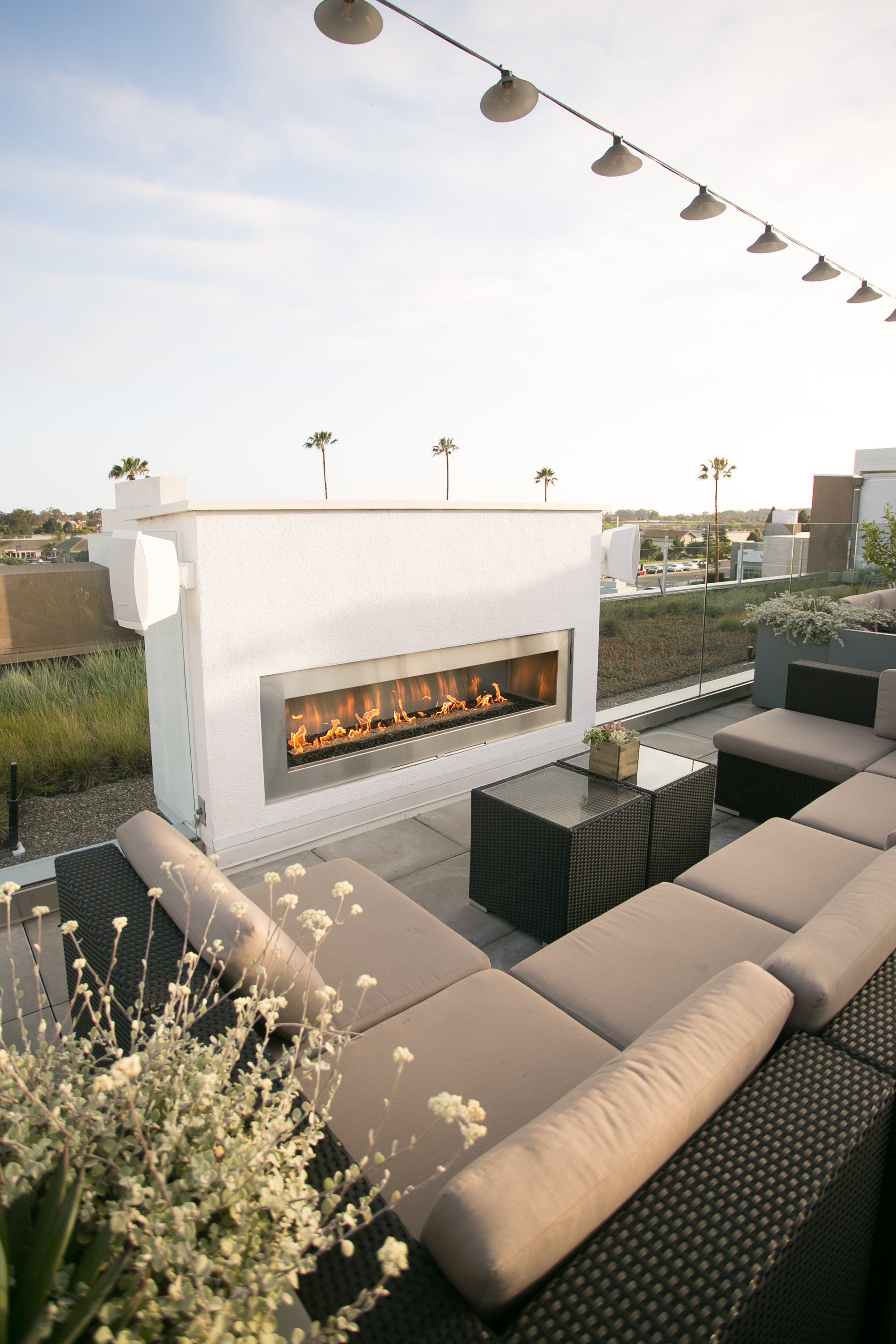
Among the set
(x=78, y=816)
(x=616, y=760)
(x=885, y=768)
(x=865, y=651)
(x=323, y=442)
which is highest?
(x=323, y=442)

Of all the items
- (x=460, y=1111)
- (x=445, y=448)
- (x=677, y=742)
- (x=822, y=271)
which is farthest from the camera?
(x=445, y=448)

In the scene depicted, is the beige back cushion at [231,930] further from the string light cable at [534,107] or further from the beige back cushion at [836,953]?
the string light cable at [534,107]

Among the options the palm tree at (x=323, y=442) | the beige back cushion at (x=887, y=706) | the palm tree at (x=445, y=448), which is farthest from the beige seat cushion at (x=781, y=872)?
the palm tree at (x=445, y=448)

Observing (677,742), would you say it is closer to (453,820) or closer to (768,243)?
(453,820)

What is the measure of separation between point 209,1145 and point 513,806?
2069 millimetres

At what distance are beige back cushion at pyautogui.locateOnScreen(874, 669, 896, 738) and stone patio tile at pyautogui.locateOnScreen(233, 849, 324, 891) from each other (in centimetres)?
312

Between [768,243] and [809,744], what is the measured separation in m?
3.40

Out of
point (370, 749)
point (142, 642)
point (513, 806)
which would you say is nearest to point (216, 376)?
point (142, 642)

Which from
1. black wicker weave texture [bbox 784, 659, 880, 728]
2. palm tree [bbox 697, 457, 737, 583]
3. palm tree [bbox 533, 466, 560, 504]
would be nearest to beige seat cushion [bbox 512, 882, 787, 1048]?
black wicker weave texture [bbox 784, 659, 880, 728]

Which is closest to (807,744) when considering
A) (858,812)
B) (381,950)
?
(858,812)

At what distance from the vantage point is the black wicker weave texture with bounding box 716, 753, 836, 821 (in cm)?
370

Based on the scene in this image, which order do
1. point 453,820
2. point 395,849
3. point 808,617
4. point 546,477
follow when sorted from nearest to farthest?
point 395,849 → point 453,820 → point 808,617 → point 546,477

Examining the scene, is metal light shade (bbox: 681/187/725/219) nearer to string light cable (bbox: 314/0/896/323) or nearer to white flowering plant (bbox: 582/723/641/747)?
string light cable (bbox: 314/0/896/323)

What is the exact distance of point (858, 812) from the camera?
3.01 m
